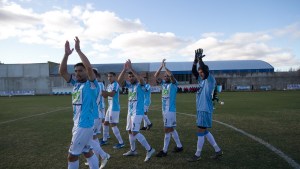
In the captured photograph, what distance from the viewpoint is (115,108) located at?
10062 millimetres

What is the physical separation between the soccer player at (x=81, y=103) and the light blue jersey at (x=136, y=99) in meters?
2.97

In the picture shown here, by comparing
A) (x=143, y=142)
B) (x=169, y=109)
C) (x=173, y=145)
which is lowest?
(x=173, y=145)

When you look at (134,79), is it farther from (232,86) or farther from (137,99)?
(232,86)

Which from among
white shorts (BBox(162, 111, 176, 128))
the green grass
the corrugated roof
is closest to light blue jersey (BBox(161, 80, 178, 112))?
white shorts (BBox(162, 111, 176, 128))

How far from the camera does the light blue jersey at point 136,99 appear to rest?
8328mm

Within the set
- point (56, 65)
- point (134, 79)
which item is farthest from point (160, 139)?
point (56, 65)

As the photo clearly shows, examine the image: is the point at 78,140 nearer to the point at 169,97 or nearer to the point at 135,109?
the point at 135,109

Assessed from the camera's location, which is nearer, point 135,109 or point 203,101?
point 203,101

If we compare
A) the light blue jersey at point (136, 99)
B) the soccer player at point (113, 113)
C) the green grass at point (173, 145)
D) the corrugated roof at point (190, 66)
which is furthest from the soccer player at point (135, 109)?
the corrugated roof at point (190, 66)

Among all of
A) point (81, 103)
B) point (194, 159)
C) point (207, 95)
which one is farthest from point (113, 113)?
point (81, 103)

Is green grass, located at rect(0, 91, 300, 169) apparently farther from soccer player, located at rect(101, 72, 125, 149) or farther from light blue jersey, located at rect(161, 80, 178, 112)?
light blue jersey, located at rect(161, 80, 178, 112)

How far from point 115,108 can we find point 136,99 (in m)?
1.90

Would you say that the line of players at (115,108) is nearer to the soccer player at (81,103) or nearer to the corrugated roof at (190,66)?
the soccer player at (81,103)

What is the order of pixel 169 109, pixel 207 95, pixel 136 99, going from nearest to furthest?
pixel 207 95
pixel 136 99
pixel 169 109
